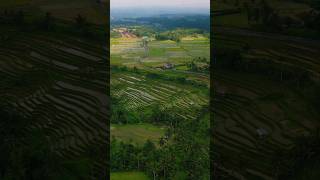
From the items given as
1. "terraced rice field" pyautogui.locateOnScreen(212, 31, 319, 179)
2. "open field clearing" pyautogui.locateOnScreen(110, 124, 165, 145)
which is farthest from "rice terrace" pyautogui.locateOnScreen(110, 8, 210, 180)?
"terraced rice field" pyautogui.locateOnScreen(212, 31, 319, 179)

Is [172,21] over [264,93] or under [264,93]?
over

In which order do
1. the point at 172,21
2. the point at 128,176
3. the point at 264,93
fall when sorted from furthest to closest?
the point at 172,21 < the point at 128,176 < the point at 264,93

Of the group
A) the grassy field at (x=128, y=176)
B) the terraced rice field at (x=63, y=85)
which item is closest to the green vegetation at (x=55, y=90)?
the terraced rice field at (x=63, y=85)

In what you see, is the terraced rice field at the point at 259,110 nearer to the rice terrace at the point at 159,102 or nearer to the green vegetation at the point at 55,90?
the rice terrace at the point at 159,102

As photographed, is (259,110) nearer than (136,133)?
Yes

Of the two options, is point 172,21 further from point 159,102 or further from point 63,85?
point 63,85

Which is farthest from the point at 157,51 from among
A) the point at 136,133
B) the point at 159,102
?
the point at 136,133

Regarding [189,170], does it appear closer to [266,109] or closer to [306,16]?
[266,109]
